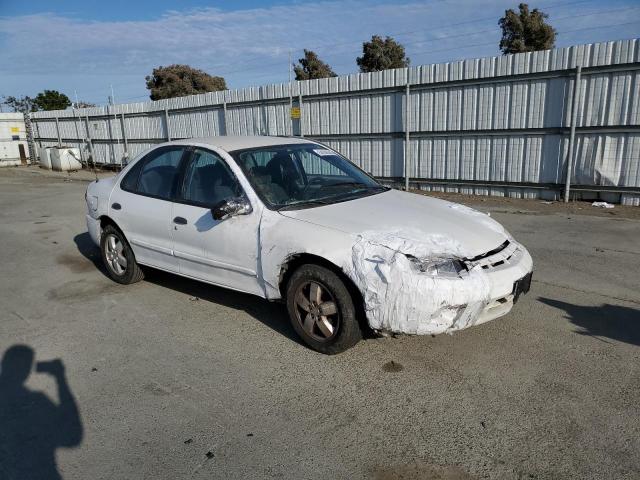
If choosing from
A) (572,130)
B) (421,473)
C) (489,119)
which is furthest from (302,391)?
(489,119)

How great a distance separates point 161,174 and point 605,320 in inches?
171

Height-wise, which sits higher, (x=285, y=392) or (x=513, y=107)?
(x=513, y=107)

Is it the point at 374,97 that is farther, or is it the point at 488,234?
the point at 374,97

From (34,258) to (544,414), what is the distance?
22.2 ft

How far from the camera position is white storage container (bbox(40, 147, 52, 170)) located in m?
24.0

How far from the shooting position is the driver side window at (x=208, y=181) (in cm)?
442

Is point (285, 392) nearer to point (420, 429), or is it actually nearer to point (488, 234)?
point (420, 429)

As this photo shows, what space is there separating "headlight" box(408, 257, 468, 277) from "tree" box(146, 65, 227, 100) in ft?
150

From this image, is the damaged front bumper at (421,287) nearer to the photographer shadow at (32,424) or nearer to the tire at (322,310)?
the tire at (322,310)

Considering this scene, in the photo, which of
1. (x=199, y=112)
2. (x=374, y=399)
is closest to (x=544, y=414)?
(x=374, y=399)

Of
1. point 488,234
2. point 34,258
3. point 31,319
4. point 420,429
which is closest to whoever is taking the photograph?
point 420,429

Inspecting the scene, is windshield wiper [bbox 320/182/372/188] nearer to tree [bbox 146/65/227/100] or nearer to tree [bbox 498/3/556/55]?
tree [bbox 498/3/556/55]

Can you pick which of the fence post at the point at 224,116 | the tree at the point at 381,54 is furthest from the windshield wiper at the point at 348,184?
the tree at the point at 381,54

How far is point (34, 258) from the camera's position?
713cm
